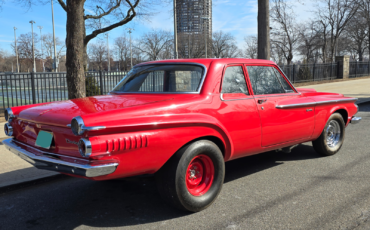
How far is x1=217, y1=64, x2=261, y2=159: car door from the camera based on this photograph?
3.58m

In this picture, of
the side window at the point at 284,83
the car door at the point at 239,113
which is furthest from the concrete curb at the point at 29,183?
the side window at the point at 284,83

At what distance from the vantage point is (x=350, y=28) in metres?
47.0

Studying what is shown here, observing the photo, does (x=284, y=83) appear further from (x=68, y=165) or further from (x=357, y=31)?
(x=357, y=31)

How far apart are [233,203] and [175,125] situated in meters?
1.21

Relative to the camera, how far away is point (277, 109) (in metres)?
4.14

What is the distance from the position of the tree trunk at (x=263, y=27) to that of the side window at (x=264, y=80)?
259 inches

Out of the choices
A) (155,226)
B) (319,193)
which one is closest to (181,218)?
(155,226)

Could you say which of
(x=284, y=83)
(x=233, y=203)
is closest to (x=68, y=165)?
(x=233, y=203)

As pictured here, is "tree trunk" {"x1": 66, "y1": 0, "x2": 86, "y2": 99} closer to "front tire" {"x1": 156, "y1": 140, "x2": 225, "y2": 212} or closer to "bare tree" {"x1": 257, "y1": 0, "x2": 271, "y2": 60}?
"front tire" {"x1": 156, "y1": 140, "x2": 225, "y2": 212}

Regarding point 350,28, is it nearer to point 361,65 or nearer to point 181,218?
point 361,65

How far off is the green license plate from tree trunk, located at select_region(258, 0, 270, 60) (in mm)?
8887

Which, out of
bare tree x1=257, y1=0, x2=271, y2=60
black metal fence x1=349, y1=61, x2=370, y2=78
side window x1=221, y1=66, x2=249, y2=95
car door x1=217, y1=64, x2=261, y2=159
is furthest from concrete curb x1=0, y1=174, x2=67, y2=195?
black metal fence x1=349, y1=61, x2=370, y2=78

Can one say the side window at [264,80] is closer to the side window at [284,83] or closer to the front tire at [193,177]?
the side window at [284,83]

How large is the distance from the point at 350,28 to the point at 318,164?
5003 centimetres
